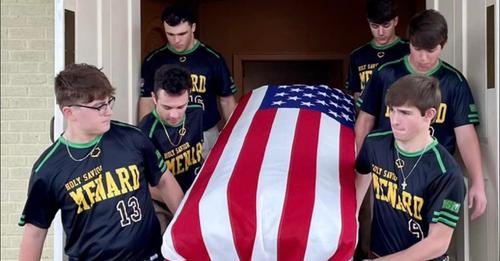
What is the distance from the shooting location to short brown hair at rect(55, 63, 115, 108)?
209 centimetres

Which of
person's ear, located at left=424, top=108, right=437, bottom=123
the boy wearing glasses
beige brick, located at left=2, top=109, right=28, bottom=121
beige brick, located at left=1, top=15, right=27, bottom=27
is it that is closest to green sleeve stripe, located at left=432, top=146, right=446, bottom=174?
person's ear, located at left=424, top=108, right=437, bottom=123

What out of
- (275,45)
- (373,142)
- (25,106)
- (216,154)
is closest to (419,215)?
(373,142)

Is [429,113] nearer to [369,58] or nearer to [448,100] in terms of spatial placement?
[448,100]

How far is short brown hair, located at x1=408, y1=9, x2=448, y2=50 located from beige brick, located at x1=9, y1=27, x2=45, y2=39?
2655 millimetres

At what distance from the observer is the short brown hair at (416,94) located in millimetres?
1988

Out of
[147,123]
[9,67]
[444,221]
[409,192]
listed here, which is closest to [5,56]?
[9,67]

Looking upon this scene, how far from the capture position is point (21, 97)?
4.20m

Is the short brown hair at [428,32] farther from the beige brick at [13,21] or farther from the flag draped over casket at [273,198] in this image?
the beige brick at [13,21]

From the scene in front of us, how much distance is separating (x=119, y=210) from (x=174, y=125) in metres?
0.57

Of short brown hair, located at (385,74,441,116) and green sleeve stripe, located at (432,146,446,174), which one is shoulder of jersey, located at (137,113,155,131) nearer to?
short brown hair, located at (385,74,441,116)

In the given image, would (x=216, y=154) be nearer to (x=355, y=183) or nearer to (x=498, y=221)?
(x=355, y=183)

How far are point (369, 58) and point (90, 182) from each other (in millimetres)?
1674

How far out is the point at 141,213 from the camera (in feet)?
7.37

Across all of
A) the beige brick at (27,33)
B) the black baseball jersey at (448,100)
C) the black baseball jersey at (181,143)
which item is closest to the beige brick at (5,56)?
the beige brick at (27,33)
